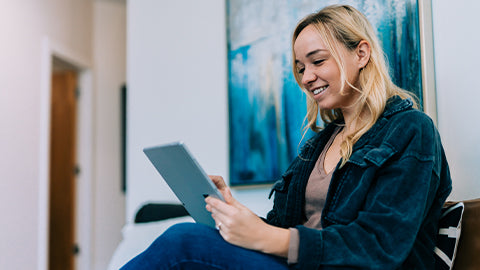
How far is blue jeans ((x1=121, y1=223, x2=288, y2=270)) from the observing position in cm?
82

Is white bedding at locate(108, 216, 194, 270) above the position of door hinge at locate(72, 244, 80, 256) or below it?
above

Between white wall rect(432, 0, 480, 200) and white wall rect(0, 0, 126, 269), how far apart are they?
2.50 metres

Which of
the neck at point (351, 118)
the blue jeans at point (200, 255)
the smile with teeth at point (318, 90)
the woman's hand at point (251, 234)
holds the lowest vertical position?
the blue jeans at point (200, 255)

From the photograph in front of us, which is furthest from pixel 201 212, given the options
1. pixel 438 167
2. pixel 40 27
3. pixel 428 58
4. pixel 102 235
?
pixel 102 235

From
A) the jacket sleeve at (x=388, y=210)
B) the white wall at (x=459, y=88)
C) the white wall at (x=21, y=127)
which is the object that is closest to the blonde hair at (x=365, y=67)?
the jacket sleeve at (x=388, y=210)

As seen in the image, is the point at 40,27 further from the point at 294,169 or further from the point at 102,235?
the point at 294,169

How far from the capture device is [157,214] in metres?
2.12

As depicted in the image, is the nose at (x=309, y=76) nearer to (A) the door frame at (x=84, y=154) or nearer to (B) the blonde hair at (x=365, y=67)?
(B) the blonde hair at (x=365, y=67)

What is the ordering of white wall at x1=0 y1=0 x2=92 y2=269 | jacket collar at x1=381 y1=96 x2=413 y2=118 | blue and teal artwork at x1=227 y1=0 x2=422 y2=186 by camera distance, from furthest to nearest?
white wall at x1=0 y1=0 x2=92 y2=269
blue and teal artwork at x1=227 y1=0 x2=422 y2=186
jacket collar at x1=381 y1=96 x2=413 y2=118

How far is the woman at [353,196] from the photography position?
82 centimetres

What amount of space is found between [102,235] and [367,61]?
3320 mm

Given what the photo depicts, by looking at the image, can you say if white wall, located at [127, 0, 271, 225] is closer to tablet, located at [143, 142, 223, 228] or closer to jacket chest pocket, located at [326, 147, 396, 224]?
tablet, located at [143, 142, 223, 228]

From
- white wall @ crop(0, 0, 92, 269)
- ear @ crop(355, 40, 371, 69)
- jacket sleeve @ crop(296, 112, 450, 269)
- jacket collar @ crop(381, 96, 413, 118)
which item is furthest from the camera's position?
white wall @ crop(0, 0, 92, 269)

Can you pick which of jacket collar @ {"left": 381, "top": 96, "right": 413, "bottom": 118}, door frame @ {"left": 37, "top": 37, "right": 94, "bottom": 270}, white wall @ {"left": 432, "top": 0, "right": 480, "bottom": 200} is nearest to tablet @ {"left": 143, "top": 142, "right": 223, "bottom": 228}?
jacket collar @ {"left": 381, "top": 96, "right": 413, "bottom": 118}
